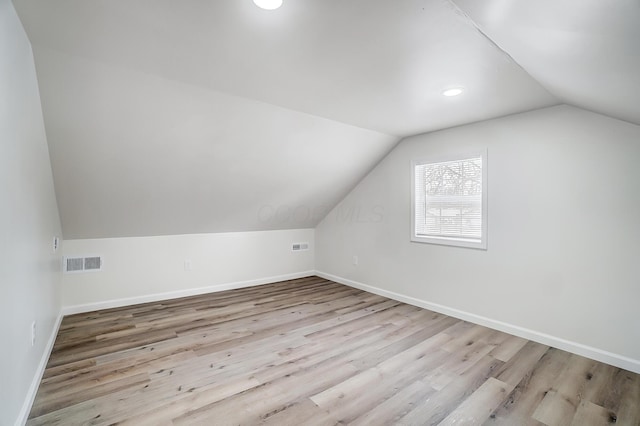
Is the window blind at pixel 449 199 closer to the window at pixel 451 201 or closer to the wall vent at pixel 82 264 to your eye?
the window at pixel 451 201

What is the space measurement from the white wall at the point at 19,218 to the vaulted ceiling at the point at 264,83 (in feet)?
0.61

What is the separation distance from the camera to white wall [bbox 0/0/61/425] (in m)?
1.46

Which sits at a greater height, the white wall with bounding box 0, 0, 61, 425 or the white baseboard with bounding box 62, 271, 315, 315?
the white wall with bounding box 0, 0, 61, 425

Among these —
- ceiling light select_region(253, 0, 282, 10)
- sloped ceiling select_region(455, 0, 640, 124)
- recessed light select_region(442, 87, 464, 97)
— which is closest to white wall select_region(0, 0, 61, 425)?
ceiling light select_region(253, 0, 282, 10)

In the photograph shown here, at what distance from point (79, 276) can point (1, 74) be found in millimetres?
2922

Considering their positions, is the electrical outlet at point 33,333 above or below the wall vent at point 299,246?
above

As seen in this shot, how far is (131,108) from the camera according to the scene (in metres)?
2.40

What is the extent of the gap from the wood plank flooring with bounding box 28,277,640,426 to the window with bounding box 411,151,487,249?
37.7 inches

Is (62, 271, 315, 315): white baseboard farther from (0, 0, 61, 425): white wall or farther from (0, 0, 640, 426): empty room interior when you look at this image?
(0, 0, 61, 425): white wall

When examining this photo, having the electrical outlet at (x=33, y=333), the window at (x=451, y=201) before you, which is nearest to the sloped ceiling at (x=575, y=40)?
the window at (x=451, y=201)

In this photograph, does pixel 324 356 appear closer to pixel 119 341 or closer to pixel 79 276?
pixel 119 341

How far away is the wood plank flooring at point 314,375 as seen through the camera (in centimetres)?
192

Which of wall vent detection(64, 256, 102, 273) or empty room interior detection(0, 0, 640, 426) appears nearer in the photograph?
empty room interior detection(0, 0, 640, 426)

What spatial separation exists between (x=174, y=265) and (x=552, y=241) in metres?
4.34
